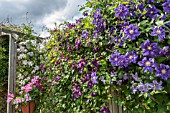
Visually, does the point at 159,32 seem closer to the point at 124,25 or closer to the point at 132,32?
the point at 132,32

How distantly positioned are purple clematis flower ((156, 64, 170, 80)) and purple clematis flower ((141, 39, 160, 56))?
10 cm

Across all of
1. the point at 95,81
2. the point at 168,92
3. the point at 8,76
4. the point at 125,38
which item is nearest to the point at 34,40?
the point at 8,76

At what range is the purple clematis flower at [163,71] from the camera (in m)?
1.62

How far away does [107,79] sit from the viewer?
6.78 ft

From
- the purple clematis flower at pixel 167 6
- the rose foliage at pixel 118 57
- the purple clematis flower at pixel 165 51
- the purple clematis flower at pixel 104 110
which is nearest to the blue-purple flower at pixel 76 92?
the rose foliage at pixel 118 57

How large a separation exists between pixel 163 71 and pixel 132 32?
1.22ft

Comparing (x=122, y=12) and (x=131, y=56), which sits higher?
(x=122, y=12)

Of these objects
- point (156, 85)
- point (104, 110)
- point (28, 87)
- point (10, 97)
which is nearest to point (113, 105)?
point (104, 110)

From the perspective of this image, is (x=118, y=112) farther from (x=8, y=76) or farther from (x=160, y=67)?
(x=8, y=76)

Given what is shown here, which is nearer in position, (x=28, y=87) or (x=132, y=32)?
(x=132, y=32)

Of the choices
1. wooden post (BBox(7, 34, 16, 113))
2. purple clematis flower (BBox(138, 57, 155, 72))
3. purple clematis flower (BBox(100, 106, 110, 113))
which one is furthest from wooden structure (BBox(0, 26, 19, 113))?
purple clematis flower (BBox(138, 57, 155, 72))

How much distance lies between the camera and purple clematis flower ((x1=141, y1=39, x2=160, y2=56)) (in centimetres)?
166

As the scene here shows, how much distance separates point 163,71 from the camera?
1629 mm

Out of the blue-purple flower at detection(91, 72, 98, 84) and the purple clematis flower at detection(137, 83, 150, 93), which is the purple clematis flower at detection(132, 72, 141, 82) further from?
the blue-purple flower at detection(91, 72, 98, 84)
